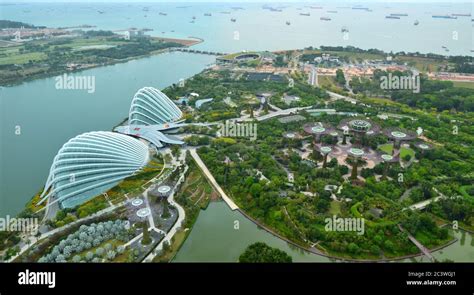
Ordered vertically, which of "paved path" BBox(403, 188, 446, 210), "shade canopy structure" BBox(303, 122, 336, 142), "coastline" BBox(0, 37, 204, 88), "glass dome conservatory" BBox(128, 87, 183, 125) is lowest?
"paved path" BBox(403, 188, 446, 210)

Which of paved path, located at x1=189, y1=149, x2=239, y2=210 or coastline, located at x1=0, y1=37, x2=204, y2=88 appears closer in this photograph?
paved path, located at x1=189, y1=149, x2=239, y2=210

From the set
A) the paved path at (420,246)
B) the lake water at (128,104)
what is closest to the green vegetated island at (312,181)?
the paved path at (420,246)

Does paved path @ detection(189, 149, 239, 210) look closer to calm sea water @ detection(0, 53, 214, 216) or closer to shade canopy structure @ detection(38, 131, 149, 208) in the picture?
shade canopy structure @ detection(38, 131, 149, 208)

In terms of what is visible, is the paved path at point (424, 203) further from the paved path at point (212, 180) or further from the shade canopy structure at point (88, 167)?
the shade canopy structure at point (88, 167)

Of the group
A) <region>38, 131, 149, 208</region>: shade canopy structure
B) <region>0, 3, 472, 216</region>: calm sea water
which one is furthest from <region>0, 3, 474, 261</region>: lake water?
<region>38, 131, 149, 208</region>: shade canopy structure

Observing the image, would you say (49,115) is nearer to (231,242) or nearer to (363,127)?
(231,242)

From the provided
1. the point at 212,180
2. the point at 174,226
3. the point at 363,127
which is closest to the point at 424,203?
the point at 363,127
